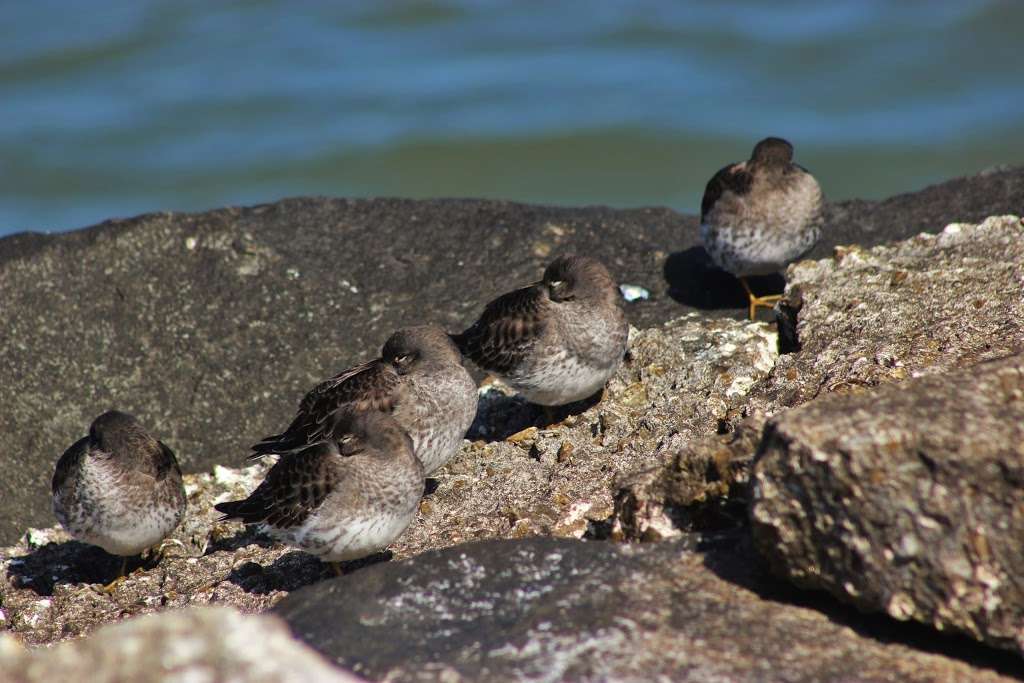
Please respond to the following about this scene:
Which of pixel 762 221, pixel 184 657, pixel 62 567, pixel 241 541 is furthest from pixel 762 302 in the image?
pixel 184 657

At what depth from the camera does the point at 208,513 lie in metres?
7.09

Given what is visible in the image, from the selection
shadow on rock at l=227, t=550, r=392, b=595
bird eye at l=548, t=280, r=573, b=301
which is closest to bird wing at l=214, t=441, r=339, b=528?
shadow on rock at l=227, t=550, r=392, b=595

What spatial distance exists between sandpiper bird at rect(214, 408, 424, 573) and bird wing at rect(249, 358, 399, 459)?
536mm

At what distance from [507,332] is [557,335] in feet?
1.04

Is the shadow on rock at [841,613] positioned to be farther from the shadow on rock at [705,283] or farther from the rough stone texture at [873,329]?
→ the shadow on rock at [705,283]

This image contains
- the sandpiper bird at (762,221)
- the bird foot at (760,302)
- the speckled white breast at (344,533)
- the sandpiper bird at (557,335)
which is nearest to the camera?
the speckled white breast at (344,533)

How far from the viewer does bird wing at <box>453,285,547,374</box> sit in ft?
23.8

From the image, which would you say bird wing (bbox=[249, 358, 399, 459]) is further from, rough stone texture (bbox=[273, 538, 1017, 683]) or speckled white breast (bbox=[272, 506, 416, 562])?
rough stone texture (bbox=[273, 538, 1017, 683])

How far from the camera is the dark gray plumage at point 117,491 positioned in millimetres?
6453

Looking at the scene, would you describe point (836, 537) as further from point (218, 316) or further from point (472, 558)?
point (218, 316)

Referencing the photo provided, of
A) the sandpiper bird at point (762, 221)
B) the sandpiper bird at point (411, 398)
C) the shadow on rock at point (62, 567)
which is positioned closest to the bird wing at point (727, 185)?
the sandpiper bird at point (762, 221)

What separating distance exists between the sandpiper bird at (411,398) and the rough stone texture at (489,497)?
0.28 m

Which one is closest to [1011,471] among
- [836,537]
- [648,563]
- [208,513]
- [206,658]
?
[836,537]

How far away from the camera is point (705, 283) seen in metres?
8.71
